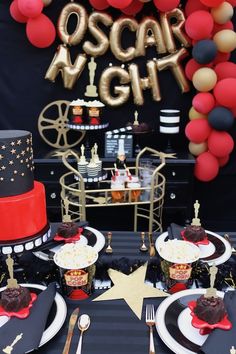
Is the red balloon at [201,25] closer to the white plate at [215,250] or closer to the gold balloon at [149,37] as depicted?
the gold balloon at [149,37]

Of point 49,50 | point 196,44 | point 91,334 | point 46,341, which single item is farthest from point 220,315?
point 49,50

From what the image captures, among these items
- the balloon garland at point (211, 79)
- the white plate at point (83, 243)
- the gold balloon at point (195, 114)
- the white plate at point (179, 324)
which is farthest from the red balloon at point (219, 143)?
the white plate at point (179, 324)

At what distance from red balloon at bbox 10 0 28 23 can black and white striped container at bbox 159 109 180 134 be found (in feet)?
4.53

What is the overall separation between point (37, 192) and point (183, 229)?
0.65 metres

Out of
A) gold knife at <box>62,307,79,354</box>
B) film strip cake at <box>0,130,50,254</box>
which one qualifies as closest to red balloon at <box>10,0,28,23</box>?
film strip cake at <box>0,130,50,254</box>

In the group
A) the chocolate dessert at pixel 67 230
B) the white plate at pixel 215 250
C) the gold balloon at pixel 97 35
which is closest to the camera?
the white plate at pixel 215 250

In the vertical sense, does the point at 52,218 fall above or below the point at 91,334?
below

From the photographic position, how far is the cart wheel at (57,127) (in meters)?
3.09

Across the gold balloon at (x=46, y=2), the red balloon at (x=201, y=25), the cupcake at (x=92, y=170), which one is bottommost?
the cupcake at (x=92, y=170)

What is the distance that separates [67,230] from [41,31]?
2.01 m

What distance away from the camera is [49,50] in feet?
9.78

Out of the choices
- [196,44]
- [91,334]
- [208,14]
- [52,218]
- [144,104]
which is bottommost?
[52,218]

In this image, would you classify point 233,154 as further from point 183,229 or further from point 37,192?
point 37,192

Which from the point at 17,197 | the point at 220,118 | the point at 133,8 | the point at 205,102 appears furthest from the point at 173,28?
the point at 17,197
